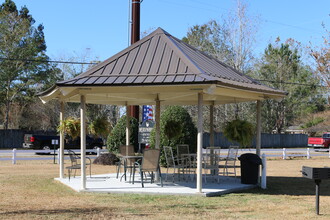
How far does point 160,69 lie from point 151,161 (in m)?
2.40

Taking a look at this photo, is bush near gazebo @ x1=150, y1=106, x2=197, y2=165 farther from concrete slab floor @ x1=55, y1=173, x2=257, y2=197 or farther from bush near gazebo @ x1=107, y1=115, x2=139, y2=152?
concrete slab floor @ x1=55, y1=173, x2=257, y2=197

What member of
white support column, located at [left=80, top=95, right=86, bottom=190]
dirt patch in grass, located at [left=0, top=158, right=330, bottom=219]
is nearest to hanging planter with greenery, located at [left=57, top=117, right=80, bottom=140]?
Answer: dirt patch in grass, located at [left=0, top=158, right=330, bottom=219]

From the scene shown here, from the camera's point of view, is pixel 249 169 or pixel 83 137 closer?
pixel 83 137

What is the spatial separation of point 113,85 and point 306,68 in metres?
36.0

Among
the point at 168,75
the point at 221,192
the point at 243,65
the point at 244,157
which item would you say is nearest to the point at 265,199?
the point at 221,192

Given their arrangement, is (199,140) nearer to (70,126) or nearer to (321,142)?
(70,126)

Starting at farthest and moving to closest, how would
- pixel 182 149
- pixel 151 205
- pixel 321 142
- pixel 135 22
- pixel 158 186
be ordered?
1. pixel 321 142
2. pixel 135 22
3. pixel 182 149
4. pixel 158 186
5. pixel 151 205

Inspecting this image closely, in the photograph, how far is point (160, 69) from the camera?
37.5 feet

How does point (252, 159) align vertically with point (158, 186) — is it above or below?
above

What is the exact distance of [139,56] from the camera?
1227 centimetres

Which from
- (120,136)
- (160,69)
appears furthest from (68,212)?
(120,136)

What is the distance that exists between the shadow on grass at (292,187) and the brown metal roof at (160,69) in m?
2.68

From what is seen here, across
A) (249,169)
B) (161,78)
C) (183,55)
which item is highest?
(183,55)

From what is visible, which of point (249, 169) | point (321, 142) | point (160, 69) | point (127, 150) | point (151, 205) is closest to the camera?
point (151, 205)
